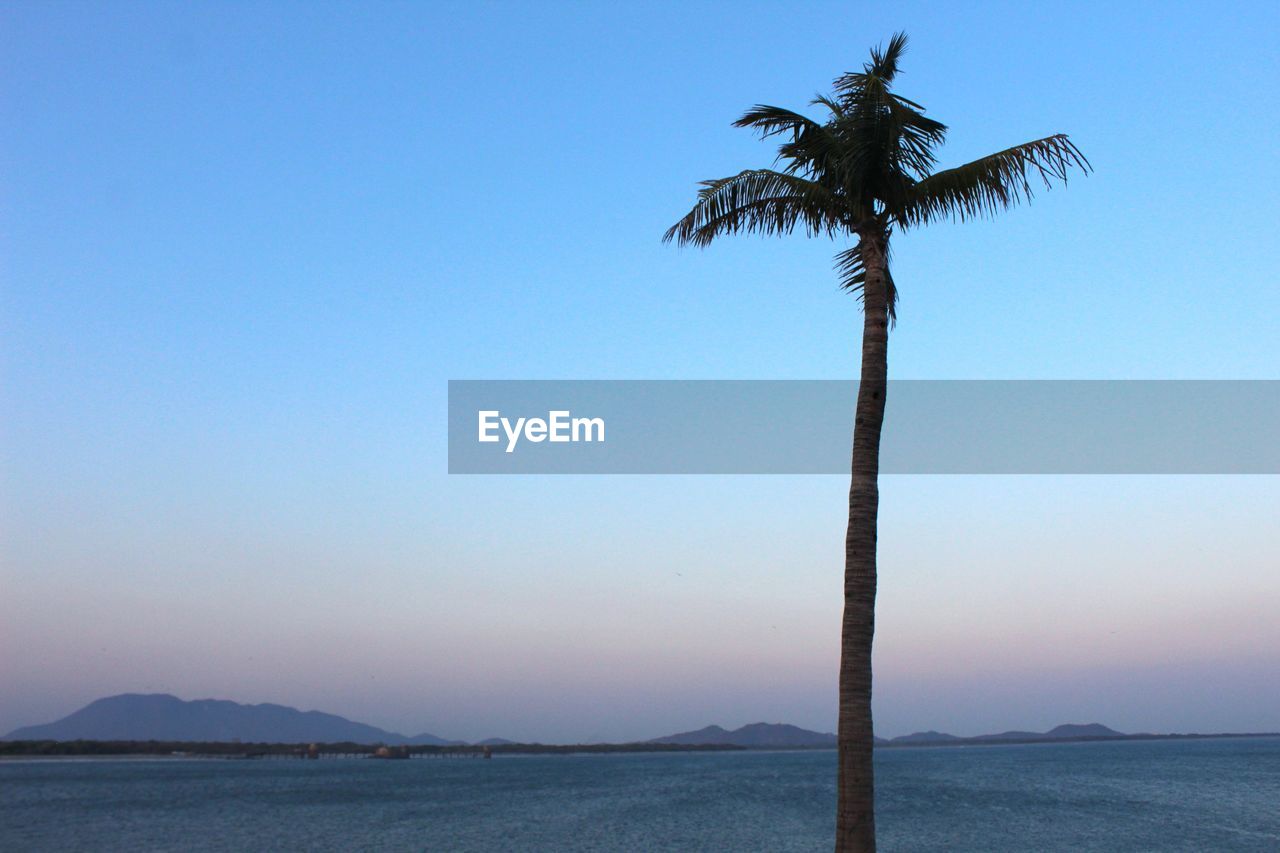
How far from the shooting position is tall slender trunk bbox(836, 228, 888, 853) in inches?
509

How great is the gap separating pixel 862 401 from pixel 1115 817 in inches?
2765

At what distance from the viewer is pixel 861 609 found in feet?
43.7

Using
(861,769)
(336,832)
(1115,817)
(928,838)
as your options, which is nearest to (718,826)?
(928,838)

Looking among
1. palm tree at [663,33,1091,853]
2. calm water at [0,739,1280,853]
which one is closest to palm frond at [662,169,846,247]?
palm tree at [663,33,1091,853]

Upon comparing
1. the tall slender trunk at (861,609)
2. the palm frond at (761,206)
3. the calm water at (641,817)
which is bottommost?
the calm water at (641,817)

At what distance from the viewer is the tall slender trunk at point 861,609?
12.9m

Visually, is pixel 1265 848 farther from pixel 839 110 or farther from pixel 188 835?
pixel 188 835

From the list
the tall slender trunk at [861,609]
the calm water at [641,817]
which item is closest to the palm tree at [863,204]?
the tall slender trunk at [861,609]

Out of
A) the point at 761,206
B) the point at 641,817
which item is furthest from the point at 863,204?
the point at 641,817

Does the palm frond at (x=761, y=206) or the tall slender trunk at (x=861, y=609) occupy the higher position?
the palm frond at (x=761, y=206)

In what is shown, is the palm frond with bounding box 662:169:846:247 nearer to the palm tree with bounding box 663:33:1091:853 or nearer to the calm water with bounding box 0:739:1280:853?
the palm tree with bounding box 663:33:1091:853

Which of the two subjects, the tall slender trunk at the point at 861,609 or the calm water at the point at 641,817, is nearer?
the tall slender trunk at the point at 861,609

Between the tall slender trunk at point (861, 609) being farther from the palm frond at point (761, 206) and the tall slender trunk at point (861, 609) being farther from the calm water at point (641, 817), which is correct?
the calm water at point (641, 817)

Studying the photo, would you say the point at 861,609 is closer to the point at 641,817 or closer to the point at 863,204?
the point at 863,204
